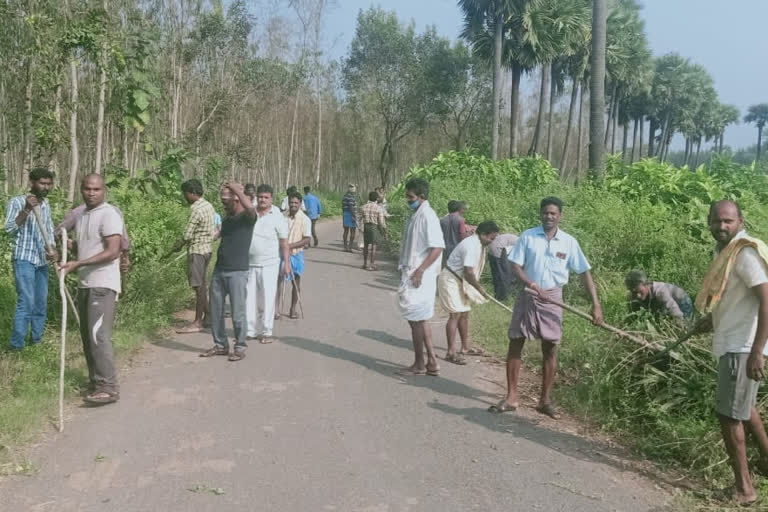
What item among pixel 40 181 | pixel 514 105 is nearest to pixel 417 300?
pixel 40 181

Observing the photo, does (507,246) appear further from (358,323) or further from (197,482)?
(197,482)

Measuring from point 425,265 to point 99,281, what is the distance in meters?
2.83

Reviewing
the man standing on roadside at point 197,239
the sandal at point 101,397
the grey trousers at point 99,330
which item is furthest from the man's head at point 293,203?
the sandal at point 101,397

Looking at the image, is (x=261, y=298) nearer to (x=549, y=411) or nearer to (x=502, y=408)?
(x=502, y=408)

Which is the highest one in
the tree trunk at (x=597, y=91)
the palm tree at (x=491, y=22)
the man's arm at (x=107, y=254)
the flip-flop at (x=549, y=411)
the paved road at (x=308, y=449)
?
the palm tree at (x=491, y=22)

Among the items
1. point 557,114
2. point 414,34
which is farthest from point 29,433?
point 557,114

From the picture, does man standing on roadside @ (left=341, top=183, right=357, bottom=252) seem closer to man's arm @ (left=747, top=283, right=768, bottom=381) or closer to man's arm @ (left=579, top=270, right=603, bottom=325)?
man's arm @ (left=579, top=270, right=603, bottom=325)

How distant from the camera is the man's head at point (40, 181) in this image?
6340 millimetres

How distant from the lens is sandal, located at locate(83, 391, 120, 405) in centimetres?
539

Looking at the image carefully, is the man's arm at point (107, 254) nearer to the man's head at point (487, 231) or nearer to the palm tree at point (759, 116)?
the man's head at point (487, 231)

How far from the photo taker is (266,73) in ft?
100

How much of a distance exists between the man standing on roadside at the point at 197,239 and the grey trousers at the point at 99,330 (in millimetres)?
2703

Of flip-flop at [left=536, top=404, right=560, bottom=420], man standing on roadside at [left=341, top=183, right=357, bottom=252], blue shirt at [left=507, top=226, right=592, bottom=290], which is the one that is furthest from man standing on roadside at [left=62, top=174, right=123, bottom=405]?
man standing on roadside at [left=341, top=183, right=357, bottom=252]

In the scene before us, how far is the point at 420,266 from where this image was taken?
6438 millimetres
